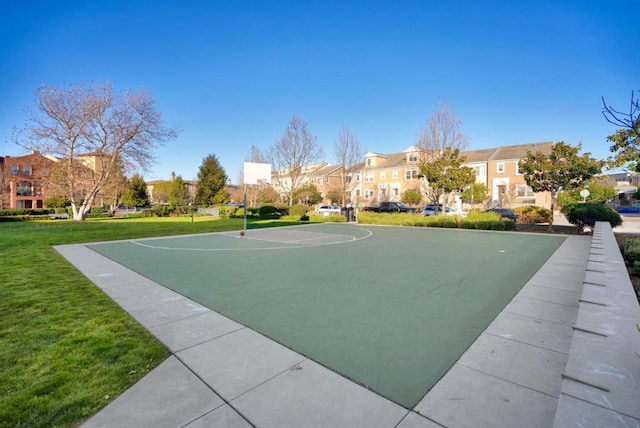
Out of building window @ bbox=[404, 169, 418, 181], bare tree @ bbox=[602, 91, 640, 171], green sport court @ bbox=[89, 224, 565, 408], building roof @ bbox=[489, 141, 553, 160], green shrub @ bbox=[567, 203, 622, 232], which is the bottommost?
green sport court @ bbox=[89, 224, 565, 408]

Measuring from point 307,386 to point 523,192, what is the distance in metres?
39.7

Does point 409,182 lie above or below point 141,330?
above

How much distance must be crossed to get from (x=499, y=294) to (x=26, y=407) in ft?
18.8

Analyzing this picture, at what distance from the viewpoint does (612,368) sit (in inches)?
80.7

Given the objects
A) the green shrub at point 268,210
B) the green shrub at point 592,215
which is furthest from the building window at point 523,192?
the green shrub at point 268,210

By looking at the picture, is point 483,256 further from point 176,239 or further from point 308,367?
point 176,239

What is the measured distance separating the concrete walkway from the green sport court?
174mm

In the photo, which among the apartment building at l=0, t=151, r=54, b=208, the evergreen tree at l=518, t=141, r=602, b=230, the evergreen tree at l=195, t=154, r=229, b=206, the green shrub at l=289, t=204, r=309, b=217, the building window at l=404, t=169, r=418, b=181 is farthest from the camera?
the evergreen tree at l=195, t=154, r=229, b=206

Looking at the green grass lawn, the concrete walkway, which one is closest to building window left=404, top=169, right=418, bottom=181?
the concrete walkway

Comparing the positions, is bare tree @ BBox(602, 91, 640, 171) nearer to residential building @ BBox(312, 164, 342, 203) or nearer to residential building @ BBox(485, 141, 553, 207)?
residential building @ BBox(485, 141, 553, 207)

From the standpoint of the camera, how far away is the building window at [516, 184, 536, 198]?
34.0 meters

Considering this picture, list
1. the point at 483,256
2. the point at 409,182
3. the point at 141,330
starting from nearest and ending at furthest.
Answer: the point at 141,330 < the point at 483,256 < the point at 409,182

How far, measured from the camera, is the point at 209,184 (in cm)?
4653

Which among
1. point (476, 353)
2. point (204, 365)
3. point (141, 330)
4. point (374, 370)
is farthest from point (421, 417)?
point (141, 330)
